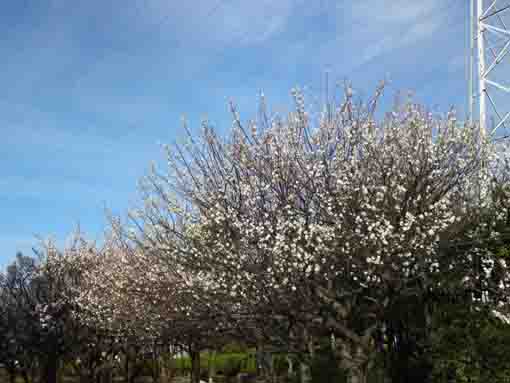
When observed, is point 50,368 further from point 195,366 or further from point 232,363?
point 232,363

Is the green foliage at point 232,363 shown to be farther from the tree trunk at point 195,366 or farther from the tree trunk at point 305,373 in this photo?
the tree trunk at point 305,373

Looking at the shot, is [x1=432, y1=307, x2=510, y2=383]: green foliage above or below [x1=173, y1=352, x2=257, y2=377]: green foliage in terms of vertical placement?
above

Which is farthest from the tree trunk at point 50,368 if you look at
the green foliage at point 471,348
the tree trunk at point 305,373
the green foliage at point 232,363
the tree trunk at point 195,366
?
the green foliage at point 471,348

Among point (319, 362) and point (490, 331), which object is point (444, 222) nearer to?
point (490, 331)

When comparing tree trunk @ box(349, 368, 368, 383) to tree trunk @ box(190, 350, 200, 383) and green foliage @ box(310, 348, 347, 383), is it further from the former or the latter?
tree trunk @ box(190, 350, 200, 383)

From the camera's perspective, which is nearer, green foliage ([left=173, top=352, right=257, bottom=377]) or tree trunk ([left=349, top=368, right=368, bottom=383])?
tree trunk ([left=349, top=368, right=368, bottom=383])

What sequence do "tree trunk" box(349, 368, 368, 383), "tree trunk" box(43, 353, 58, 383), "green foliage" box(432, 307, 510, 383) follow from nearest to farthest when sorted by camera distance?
1. "green foliage" box(432, 307, 510, 383)
2. "tree trunk" box(349, 368, 368, 383)
3. "tree trunk" box(43, 353, 58, 383)

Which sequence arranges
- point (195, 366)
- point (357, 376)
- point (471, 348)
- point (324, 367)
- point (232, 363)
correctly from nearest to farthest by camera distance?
point (471, 348) → point (357, 376) → point (324, 367) → point (195, 366) → point (232, 363)

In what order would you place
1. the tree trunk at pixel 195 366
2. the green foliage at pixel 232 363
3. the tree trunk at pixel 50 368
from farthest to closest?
1. the green foliage at pixel 232 363
2. the tree trunk at pixel 50 368
3. the tree trunk at pixel 195 366

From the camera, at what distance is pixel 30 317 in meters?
21.6

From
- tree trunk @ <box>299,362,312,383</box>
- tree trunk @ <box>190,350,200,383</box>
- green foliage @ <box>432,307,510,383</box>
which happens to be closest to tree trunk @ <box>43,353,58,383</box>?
tree trunk @ <box>190,350,200,383</box>

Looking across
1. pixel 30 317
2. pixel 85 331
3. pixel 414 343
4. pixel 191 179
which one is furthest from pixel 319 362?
pixel 30 317

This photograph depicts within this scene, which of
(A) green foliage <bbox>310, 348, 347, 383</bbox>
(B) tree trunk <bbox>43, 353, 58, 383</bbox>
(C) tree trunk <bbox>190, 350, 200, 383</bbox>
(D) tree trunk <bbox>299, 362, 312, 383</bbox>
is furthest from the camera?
(B) tree trunk <bbox>43, 353, 58, 383</bbox>

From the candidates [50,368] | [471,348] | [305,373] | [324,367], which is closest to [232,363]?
[50,368]
